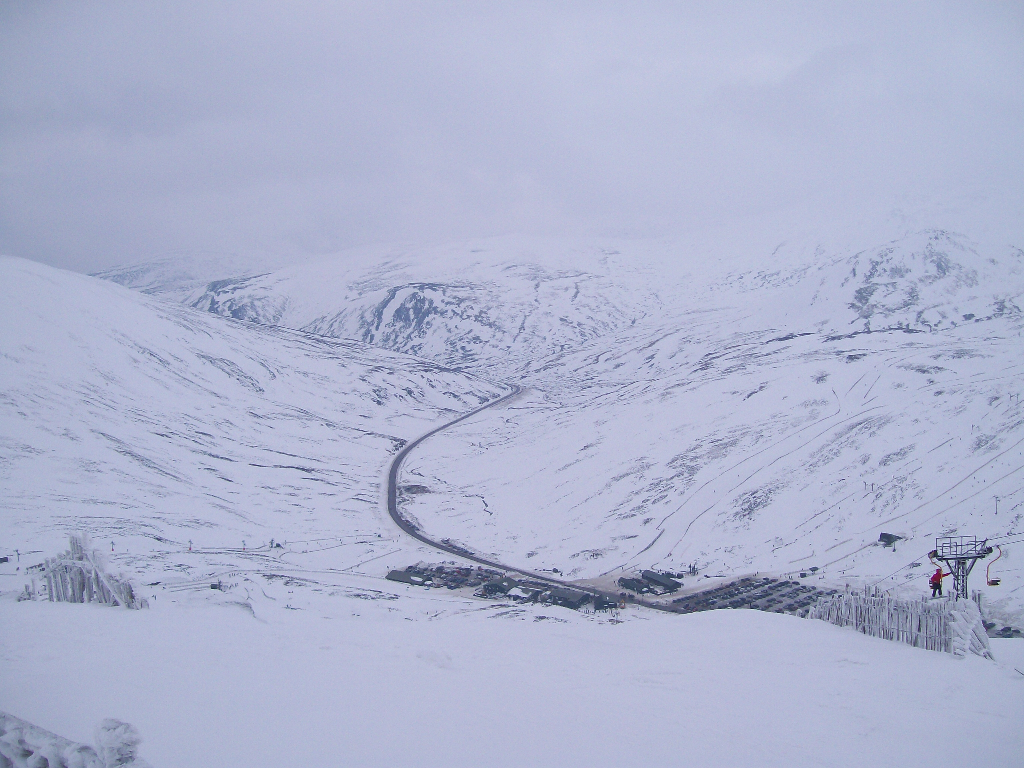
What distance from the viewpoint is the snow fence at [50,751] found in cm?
654

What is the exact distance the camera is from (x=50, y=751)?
665 centimetres

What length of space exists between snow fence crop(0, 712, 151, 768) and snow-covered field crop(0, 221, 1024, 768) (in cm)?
35

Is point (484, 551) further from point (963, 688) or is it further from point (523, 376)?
point (523, 376)

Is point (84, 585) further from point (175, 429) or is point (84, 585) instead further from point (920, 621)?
point (175, 429)

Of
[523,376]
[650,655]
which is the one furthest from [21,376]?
[523,376]

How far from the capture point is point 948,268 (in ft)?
476

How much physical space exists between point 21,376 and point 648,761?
84593 mm

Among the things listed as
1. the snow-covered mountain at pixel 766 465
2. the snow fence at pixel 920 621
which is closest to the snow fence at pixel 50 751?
the snow fence at pixel 920 621

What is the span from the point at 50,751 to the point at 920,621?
17.6 m

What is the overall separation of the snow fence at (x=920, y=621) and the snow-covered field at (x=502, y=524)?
23.7 inches

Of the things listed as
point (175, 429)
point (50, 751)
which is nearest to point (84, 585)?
point (50, 751)

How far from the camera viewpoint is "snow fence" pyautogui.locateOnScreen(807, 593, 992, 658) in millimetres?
14969

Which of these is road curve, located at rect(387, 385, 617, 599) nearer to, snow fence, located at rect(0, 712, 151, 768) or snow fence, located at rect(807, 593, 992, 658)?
snow fence, located at rect(807, 593, 992, 658)

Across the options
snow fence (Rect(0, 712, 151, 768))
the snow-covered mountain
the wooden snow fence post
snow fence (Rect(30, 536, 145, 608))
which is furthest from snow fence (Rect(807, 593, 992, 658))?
the wooden snow fence post
